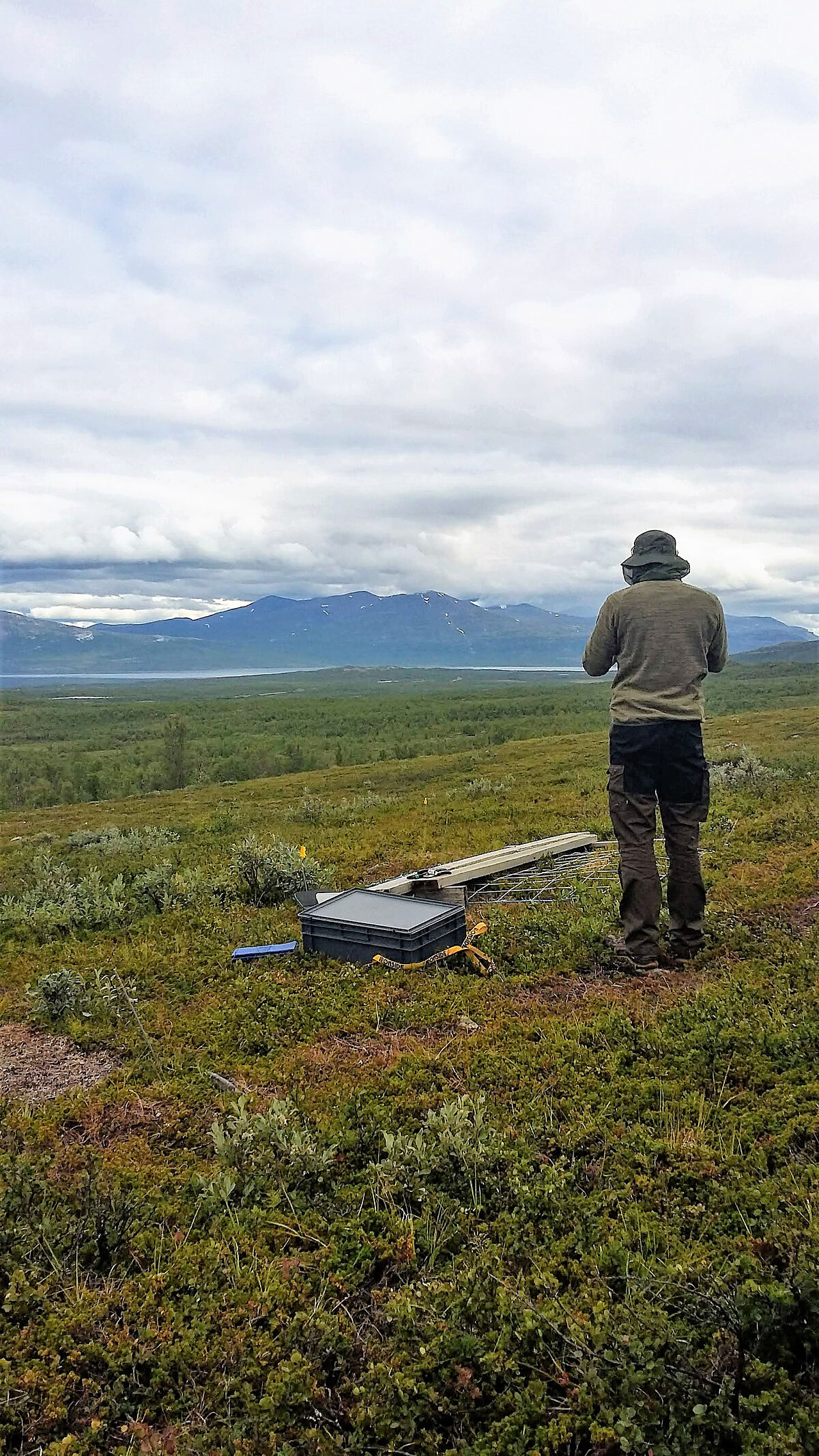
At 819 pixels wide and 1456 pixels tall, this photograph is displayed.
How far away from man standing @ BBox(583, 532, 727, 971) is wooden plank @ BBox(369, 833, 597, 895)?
2622 mm

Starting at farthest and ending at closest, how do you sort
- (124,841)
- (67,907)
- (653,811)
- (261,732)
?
(261,732) < (124,841) < (67,907) < (653,811)

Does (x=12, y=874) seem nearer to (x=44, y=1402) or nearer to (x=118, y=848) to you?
(x=118, y=848)

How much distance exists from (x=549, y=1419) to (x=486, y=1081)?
7.78 feet

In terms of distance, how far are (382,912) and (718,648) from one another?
158 inches

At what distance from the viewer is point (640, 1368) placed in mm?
2633

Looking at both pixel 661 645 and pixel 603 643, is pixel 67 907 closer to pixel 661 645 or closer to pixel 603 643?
pixel 603 643

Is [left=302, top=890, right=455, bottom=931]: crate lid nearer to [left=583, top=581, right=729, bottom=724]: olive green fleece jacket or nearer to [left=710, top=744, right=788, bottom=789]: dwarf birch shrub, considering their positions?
[left=583, top=581, right=729, bottom=724]: olive green fleece jacket

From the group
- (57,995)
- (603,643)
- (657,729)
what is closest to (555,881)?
(657,729)

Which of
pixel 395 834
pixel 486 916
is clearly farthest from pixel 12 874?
pixel 486 916

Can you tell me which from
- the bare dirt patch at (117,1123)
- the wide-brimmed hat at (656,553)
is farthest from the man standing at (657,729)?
the bare dirt patch at (117,1123)

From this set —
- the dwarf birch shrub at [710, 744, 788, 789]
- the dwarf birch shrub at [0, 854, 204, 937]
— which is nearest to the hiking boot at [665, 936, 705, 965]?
the dwarf birch shrub at [0, 854, 204, 937]

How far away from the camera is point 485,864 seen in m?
9.58

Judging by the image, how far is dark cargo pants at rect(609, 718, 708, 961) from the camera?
20.7 ft

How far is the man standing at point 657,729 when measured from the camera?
247 inches
